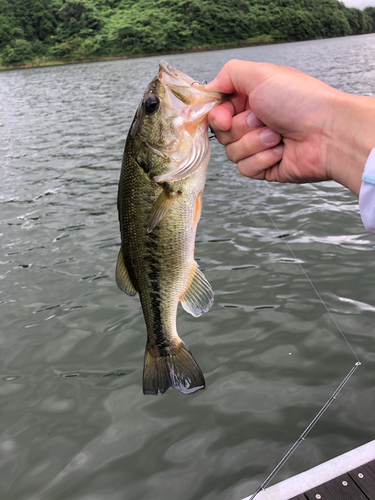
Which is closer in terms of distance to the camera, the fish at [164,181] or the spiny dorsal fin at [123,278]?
the fish at [164,181]

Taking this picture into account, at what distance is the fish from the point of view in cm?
191

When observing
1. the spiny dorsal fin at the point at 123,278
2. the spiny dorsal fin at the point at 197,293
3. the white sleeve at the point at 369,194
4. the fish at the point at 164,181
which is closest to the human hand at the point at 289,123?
the fish at the point at 164,181

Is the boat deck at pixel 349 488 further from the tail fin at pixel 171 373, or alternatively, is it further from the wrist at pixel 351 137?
the wrist at pixel 351 137

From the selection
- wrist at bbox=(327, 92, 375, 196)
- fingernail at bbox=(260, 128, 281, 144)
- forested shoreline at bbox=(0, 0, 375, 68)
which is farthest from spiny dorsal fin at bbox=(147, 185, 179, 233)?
forested shoreline at bbox=(0, 0, 375, 68)

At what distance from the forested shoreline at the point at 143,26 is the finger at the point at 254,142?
218ft

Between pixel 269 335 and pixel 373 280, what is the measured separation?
1.69 metres

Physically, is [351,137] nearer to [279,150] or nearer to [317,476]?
[279,150]

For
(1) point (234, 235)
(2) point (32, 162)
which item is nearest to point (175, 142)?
(1) point (234, 235)

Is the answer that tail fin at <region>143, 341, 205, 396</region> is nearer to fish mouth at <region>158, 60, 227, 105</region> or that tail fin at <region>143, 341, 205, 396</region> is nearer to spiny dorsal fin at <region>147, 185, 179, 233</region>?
spiny dorsal fin at <region>147, 185, 179, 233</region>

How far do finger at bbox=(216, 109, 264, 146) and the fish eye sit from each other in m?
0.55

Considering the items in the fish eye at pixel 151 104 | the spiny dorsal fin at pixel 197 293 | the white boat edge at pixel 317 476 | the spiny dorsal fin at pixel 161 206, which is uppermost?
the fish eye at pixel 151 104

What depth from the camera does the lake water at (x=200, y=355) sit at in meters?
3.28

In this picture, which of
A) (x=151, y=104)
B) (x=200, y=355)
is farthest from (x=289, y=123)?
(x=200, y=355)

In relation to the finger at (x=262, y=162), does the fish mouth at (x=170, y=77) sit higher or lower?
higher
